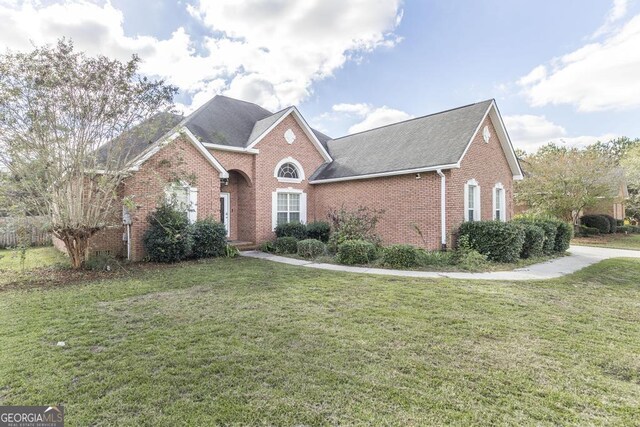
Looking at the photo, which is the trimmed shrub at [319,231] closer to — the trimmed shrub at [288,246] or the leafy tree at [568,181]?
the trimmed shrub at [288,246]

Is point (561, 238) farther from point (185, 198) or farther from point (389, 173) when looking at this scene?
point (185, 198)

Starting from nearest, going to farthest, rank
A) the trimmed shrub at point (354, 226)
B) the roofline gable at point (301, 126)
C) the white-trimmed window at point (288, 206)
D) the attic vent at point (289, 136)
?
the trimmed shrub at point (354, 226)
the roofline gable at point (301, 126)
the white-trimmed window at point (288, 206)
the attic vent at point (289, 136)

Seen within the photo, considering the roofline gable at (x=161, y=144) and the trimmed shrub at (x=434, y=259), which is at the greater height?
the roofline gable at (x=161, y=144)

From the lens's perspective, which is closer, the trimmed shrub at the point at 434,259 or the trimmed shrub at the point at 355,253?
the trimmed shrub at the point at 434,259

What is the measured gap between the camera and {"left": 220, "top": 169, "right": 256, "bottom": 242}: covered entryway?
15.1 m

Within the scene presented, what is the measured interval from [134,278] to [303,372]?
7.00 m

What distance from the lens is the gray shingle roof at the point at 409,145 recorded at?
40.7 feet

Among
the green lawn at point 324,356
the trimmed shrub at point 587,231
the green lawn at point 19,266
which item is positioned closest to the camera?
the green lawn at point 324,356

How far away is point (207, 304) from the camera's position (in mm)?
5984

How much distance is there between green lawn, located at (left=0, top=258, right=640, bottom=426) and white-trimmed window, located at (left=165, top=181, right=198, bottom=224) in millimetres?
4652

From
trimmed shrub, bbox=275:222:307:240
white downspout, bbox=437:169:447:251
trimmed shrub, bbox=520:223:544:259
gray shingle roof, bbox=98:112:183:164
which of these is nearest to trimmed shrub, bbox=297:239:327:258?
trimmed shrub, bbox=275:222:307:240

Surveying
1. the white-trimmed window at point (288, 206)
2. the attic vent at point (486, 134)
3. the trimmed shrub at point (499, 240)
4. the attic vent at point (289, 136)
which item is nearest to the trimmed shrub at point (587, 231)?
the attic vent at point (486, 134)

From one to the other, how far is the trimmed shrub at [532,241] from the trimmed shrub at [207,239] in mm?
11690

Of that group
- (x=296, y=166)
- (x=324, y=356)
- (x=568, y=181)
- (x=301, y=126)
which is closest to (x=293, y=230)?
(x=296, y=166)
